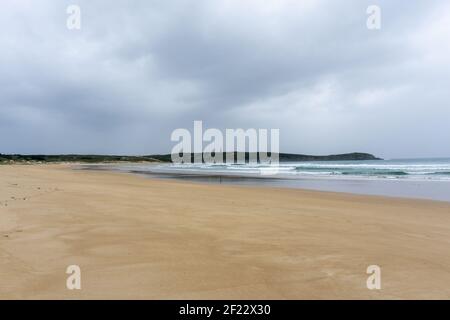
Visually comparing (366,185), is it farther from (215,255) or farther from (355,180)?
(215,255)

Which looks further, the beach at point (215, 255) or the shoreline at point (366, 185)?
the shoreline at point (366, 185)

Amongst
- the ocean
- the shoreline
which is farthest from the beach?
the ocean

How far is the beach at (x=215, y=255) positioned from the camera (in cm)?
333

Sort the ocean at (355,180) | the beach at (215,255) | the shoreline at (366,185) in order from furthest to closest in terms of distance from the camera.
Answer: the ocean at (355,180), the shoreline at (366,185), the beach at (215,255)

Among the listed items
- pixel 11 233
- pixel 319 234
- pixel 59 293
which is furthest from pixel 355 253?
pixel 11 233

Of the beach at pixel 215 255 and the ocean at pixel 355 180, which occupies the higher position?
the beach at pixel 215 255

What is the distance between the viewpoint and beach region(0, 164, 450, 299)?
3334 mm

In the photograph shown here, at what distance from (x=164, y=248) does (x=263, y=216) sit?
11.9ft

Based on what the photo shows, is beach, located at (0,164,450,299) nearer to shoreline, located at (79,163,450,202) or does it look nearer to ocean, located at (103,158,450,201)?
shoreline, located at (79,163,450,202)

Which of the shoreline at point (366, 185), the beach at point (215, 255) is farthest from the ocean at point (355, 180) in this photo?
the beach at point (215, 255)

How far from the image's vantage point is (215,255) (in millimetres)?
4512

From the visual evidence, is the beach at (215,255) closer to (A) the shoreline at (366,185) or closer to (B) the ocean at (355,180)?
(A) the shoreline at (366,185)

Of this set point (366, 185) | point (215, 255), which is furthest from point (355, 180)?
Answer: point (215, 255)
